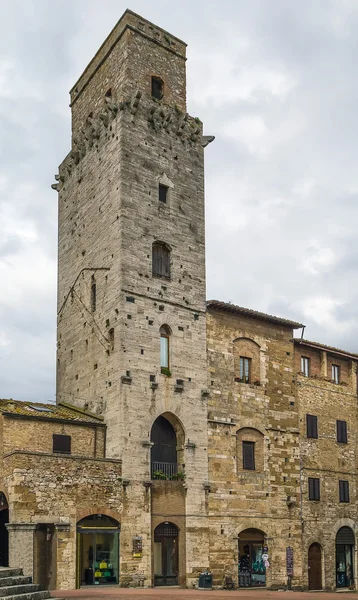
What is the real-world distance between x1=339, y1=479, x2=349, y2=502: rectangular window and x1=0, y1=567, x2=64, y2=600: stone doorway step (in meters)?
22.8

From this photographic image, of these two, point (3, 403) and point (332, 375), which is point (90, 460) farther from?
point (332, 375)

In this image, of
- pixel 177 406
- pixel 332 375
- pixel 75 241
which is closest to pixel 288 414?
pixel 332 375

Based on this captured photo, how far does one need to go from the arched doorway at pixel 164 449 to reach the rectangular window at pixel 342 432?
1022cm

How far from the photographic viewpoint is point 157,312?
108ft

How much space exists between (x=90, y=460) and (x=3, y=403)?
4963mm

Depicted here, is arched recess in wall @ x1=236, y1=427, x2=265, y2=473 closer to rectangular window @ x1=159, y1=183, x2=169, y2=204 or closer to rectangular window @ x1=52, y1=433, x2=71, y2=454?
rectangular window @ x1=52, y1=433, x2=71, y2=454

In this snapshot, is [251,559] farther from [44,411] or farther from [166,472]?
[44,411]

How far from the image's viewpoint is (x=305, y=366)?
38500 mm

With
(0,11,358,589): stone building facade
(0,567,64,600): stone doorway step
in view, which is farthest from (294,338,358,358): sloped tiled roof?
(0,567,64,600): stone doorway step

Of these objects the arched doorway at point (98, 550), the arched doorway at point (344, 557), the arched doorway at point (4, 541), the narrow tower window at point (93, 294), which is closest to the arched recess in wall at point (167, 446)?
the arched doorway at point (98, 550)

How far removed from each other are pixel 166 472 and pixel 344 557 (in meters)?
11.6

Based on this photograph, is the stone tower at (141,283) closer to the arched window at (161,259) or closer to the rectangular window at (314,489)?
the arched window at (161,259)

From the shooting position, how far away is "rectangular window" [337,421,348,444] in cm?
3866

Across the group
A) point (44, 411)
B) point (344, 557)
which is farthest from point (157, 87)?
point (344, 557)
